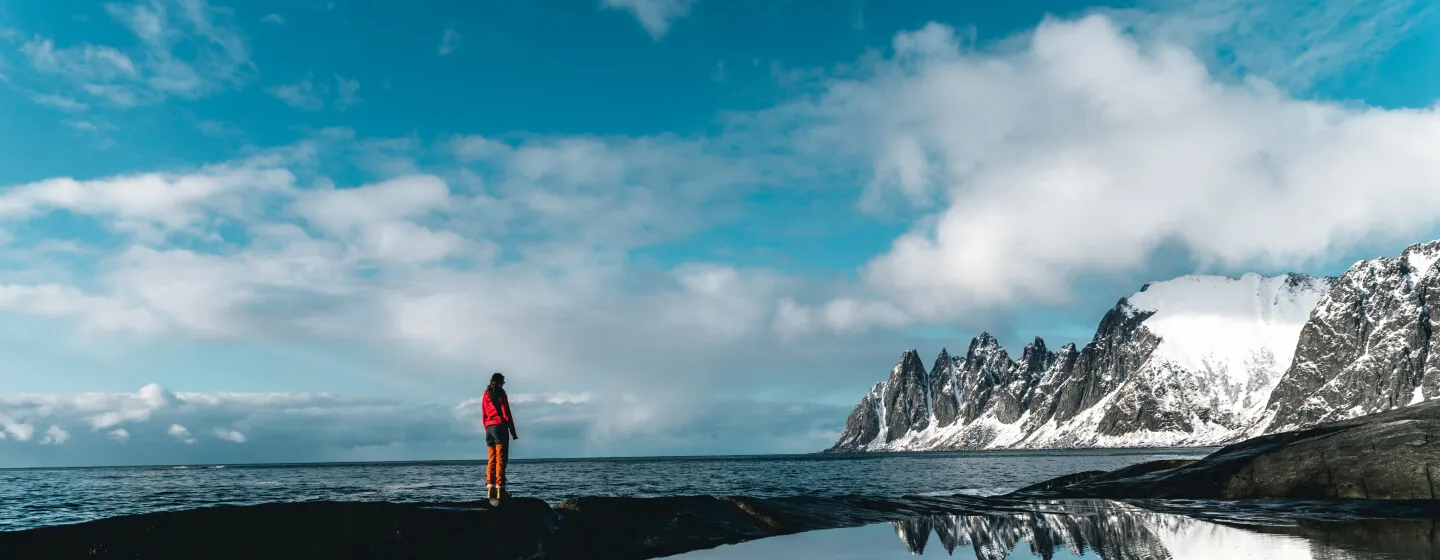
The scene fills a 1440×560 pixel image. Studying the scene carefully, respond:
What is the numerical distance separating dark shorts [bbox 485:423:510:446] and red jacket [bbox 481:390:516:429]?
88 mm

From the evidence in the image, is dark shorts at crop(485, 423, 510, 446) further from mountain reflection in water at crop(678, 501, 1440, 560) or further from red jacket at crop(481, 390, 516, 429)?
mountain reflection in water at crop(678, 501, 1440, 560)

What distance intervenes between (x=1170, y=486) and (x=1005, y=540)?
19691 mm

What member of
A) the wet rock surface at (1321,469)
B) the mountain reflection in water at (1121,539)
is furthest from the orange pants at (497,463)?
the wet rock surface at (1321,469)

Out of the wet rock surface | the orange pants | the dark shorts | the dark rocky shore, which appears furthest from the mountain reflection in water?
the wet rock surface

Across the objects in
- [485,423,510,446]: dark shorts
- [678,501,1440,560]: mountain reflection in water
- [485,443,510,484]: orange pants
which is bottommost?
[678,501,1440,560]: mountain reflection in water

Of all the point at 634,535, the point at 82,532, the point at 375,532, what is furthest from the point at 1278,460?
the point at 82,532

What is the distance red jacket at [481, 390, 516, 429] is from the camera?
22.0m

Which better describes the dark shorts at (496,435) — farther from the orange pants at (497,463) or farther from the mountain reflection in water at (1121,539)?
the mountain reflection in water at (1121,539)

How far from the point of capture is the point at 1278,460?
35031 mm

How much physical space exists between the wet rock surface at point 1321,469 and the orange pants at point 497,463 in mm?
28909

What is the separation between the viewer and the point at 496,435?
2189 centimetres

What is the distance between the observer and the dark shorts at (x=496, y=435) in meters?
21.9

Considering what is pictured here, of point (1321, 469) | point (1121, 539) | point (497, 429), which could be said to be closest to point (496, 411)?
point (497, 429)

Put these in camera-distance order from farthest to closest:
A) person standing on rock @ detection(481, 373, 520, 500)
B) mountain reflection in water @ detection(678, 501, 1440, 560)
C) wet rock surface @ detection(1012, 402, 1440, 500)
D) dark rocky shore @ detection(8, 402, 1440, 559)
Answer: wet rock surface @ detection(1012, 402, 1440, 500), person standing on rock @ detection(481, 373, 520, 500), mountain reflection in water @ detection(678, 501, 1440, 560), dark rocky shore @ detection(8, 402, 1440, 559)
